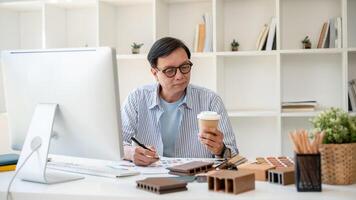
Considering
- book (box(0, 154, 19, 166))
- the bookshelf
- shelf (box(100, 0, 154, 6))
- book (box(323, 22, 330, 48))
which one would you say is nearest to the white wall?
the bookshelf

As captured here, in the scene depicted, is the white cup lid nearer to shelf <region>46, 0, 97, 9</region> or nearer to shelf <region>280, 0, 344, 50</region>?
shelf <region>280, 0, 344, 50</region>

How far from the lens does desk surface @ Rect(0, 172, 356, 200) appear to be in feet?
4.41

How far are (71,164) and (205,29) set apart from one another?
204 centimetres

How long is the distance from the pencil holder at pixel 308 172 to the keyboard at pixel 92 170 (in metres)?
0.66

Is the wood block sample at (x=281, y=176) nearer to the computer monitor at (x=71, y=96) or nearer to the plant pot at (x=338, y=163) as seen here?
the plant pot at (x=338, y=163)

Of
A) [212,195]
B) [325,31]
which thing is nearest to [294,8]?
[325,31]

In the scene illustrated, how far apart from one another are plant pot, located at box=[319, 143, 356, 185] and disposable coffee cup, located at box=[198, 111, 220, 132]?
0.53 meters

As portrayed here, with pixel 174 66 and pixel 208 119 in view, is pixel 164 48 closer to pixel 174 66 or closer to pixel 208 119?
pixel 174 66

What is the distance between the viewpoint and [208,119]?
6.19ft

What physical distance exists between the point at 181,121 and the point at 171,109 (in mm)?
100

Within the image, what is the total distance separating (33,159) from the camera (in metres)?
1.67

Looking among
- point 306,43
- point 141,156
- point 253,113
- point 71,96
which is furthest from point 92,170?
point 306,43

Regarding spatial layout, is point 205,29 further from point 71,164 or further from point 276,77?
point 71,164

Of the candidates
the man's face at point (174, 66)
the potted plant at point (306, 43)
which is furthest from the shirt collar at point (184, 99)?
the potted plant at point (306, 43)
